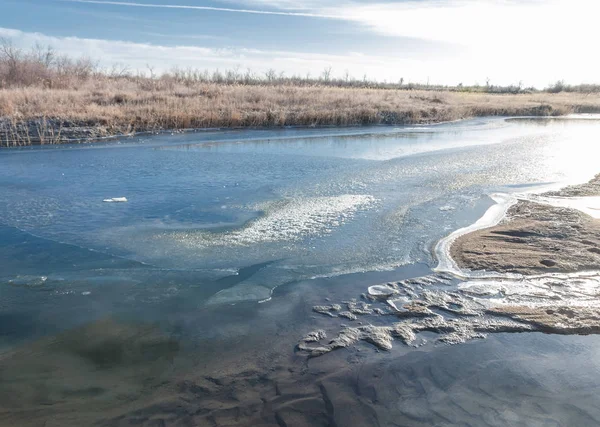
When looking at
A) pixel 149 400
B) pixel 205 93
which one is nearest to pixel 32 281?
pixel 149 400

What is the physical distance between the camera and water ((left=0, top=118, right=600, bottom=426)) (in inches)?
203

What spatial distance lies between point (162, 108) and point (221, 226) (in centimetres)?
1435

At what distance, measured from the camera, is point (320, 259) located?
255 inches

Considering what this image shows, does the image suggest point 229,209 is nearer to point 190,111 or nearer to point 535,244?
point 535,244

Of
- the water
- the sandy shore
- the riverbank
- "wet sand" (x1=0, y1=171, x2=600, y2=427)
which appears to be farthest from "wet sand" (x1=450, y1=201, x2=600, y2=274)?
the riverbank

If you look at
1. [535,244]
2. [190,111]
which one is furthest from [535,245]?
[190,111]

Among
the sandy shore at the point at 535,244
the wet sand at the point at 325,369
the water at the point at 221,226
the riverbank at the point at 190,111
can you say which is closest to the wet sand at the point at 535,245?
the sandy shore at the point at 535,244

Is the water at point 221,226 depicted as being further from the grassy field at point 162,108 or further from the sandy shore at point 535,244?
the grassy field at point 162,108

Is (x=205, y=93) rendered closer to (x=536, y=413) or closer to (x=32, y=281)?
(x=32, y=281)

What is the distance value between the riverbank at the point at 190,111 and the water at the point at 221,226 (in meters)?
2.45

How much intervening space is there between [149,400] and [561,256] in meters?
5.42

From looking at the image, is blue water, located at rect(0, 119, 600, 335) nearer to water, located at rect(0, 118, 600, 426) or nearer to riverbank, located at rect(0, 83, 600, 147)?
water, located at rect(0, 118, 600, 426)

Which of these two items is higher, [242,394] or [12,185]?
[12,185]

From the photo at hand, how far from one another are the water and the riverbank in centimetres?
245
